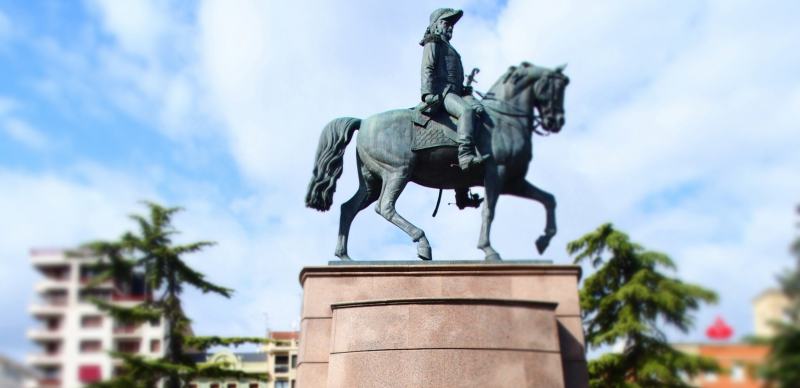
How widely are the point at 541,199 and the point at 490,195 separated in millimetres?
Answer: 974

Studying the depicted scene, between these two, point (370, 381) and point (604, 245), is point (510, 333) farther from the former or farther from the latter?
point (604, 245)

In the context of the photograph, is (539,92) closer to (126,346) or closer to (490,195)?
(490,195)

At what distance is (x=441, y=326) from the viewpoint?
8969 millimetres

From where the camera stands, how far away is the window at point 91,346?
7.17m

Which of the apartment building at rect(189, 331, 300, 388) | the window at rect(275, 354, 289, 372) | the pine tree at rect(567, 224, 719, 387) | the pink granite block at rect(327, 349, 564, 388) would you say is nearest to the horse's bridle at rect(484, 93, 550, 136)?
the pink granite block at rect(327, 349, 564, 388)

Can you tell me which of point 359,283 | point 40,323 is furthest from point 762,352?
point 40,323

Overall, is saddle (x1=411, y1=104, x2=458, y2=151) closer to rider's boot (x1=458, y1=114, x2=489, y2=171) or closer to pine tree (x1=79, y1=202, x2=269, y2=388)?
rider's boot (x1=458, y1=114, x2=489, y2=171)

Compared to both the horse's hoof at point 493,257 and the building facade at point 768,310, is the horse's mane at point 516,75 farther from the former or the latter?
the building facade at point 768,310

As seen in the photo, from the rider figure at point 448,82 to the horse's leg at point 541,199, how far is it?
3.15 ft

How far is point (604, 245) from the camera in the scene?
98.3 feet

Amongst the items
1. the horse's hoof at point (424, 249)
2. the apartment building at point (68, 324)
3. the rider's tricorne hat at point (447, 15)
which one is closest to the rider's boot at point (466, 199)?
the horse's hoof at point (424, 249)

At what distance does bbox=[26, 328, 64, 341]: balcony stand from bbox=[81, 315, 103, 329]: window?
0.85ft

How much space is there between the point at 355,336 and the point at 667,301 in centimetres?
1898

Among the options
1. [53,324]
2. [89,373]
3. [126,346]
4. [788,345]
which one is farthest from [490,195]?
[53,324]
